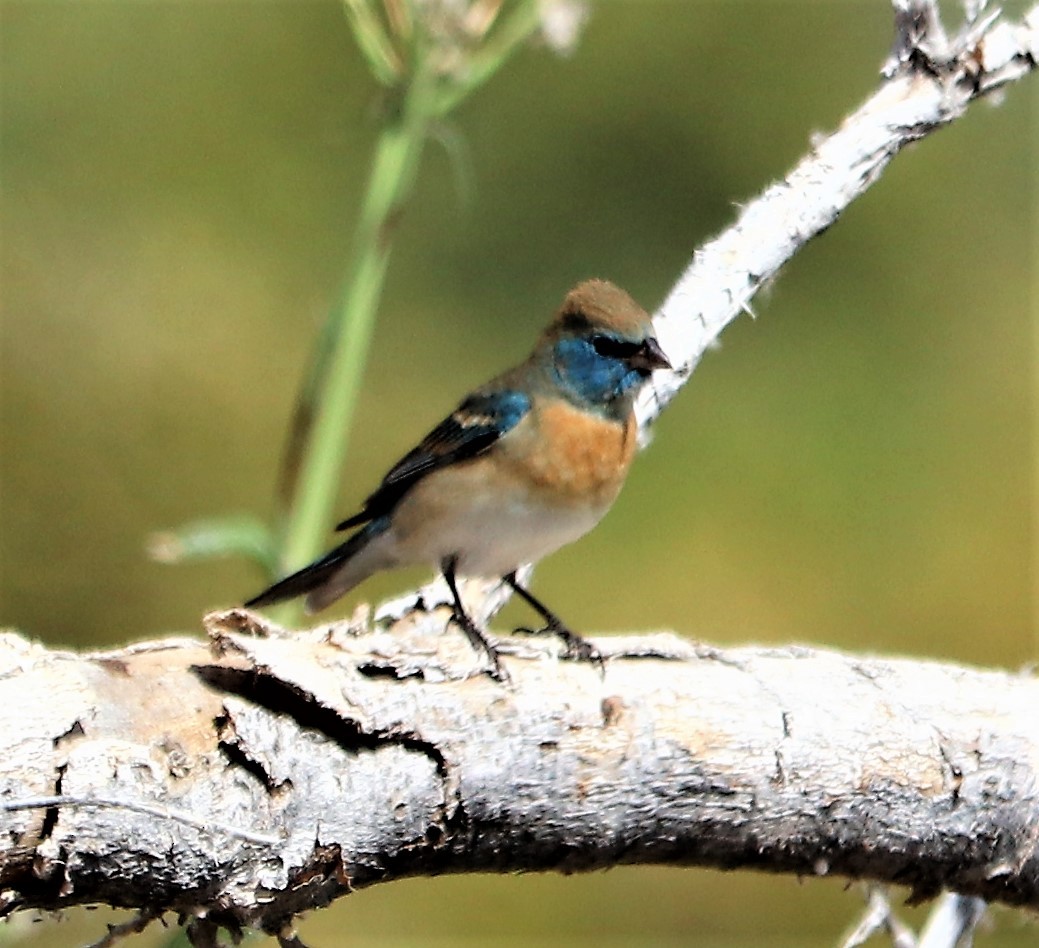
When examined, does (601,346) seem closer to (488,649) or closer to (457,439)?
(457,439)

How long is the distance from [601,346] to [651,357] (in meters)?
0.11

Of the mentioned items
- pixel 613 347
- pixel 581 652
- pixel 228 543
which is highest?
pixel 613 347

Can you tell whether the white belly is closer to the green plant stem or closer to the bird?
the bird

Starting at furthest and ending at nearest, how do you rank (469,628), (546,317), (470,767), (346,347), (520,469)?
(546,317) → (520,469) → (346,347) → (469,628) → (470,767)

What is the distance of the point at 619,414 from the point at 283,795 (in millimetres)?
797

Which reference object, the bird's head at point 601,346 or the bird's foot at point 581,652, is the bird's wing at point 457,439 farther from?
the bird's foot at point 581,652

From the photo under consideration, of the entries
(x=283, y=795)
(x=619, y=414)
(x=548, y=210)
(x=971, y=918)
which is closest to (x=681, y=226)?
(x=548, y=210)

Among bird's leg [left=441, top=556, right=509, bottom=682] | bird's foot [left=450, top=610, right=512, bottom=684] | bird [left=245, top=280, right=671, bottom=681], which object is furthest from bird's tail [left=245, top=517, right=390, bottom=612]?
bird's foot [left=450, top=610, right=512, bottom=684]

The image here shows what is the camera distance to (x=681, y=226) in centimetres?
315

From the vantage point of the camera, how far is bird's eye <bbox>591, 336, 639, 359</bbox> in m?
1.71

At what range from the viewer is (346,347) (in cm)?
164

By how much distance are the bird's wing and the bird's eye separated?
120mm

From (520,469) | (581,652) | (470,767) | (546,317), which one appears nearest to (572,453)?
(520,469)

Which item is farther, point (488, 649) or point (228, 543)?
point (228, 543)
